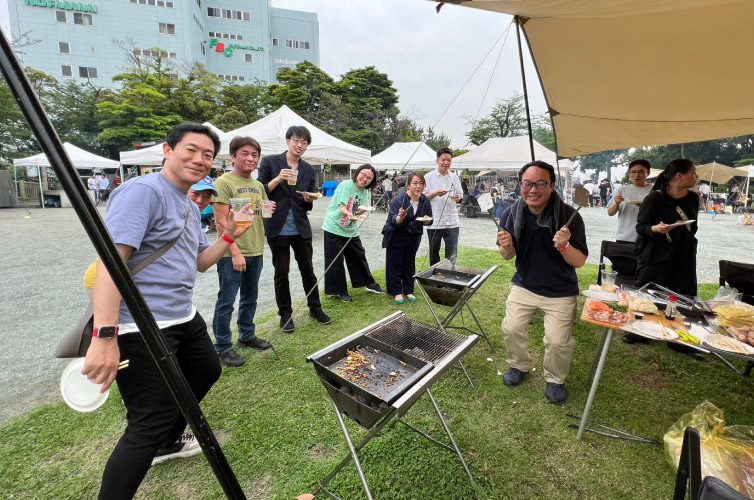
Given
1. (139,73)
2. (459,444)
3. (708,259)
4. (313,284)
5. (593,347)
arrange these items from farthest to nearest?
(139,73) < (708,259) < (313,284) < (593,347) < (459,444)

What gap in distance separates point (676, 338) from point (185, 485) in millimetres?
3093

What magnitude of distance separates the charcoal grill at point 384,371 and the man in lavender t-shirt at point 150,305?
68 centimetres

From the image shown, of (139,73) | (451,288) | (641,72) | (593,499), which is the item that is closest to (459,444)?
(593,499)

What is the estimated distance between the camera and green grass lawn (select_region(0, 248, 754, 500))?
2.11 meters

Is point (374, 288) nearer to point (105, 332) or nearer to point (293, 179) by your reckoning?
point (293, 179)

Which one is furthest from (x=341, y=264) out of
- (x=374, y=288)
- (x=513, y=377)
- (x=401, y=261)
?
(x=513, y=377)

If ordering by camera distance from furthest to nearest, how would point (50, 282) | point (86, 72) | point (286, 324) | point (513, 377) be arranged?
point (86, 72), point (50, 282), point (286, 324), point (513, 377)

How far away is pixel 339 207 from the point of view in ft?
16.0

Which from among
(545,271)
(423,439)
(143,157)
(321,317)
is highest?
(143,157)

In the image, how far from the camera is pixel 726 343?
2029mm

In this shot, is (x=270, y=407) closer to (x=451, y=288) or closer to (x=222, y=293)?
(x=222, y=293)

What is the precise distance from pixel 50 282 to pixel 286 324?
15.3 ft

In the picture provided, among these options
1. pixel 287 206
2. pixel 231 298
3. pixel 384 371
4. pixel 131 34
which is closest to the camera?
pixel 384 371

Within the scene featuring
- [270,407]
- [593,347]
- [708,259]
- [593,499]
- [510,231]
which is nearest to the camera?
[593,499]
